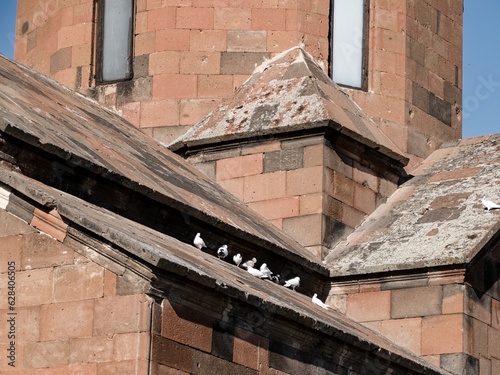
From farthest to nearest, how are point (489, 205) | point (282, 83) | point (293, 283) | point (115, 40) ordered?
point (115, 40) → point (282, 83) → point (489, 205) → point (293, 283)

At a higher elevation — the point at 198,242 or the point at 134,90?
the point at 134,90

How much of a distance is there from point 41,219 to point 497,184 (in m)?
6.54

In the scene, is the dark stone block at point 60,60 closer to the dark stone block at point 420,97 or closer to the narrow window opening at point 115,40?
the narrow window opening at point 115,40

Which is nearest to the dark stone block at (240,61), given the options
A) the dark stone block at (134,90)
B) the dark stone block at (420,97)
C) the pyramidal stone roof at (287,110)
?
the pyramidal stone roof at (287,110)

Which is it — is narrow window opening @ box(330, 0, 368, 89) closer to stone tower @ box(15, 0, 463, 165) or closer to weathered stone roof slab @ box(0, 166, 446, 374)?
stone tower @ box(15, 0, 463, 165)

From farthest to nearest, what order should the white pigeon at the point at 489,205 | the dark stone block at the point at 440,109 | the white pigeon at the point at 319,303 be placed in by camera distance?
the dark stone block at the point at 440,109
the white pigeon at the point at 489,205
the white pigeon at the point at 319,303

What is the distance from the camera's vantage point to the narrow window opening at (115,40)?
18172 mm

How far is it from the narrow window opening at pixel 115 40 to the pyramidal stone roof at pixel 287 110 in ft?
5.22

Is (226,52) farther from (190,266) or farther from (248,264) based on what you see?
(190,266)

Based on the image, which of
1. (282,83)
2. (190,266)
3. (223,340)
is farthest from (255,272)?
(282,83)

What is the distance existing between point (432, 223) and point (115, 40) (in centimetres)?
481

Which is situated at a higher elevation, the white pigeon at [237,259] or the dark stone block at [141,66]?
the dark stone block at [141,66]

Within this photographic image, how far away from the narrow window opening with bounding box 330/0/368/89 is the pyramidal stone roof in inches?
31.2

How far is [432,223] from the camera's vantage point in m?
15.6
